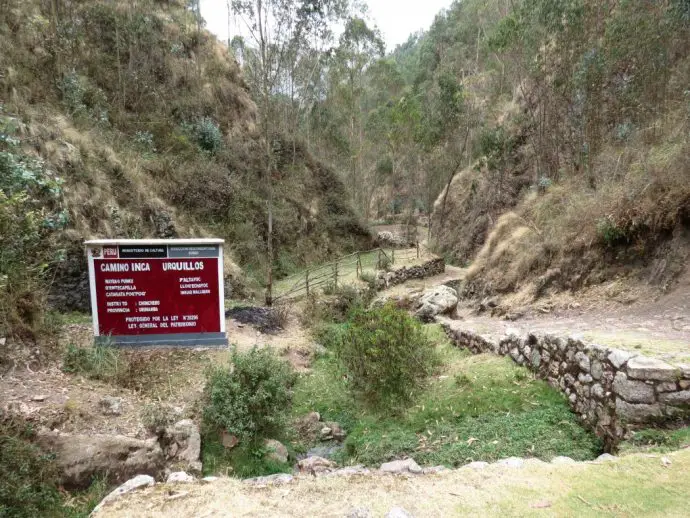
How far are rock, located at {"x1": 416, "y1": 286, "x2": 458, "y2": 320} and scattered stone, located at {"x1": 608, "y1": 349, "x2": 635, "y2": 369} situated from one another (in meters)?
6.87

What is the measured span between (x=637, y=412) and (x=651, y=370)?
1.40ft

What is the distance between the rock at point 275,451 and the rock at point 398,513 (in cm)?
254

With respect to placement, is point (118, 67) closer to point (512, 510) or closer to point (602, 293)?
point (602, 293)

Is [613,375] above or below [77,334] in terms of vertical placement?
above

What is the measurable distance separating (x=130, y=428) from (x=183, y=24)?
2137 cm

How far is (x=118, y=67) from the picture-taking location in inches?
643

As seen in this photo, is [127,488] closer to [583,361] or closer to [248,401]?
[248,401]

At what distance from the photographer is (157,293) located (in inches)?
282

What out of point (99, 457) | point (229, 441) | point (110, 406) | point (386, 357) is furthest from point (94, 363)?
point (386, 357)

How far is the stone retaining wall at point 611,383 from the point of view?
13.2ft

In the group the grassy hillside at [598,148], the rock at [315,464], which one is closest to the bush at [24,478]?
the rock at [315,464]

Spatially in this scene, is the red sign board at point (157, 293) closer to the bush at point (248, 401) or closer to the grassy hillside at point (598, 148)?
the bush at point (248, 401)

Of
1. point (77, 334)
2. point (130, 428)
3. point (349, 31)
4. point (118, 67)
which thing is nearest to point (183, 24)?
point (118, 67)

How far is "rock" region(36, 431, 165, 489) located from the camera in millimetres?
4160
